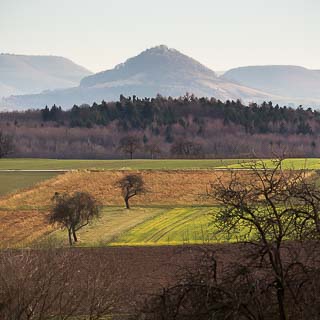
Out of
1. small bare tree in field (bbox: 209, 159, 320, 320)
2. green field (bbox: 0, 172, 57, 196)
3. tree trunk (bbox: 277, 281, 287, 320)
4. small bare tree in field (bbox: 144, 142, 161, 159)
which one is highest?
small bare tree in field (bbox: 209, 159, 320, 320)

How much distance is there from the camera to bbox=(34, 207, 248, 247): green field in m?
41.4

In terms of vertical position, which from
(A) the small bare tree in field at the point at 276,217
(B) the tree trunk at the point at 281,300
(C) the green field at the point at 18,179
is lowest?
(C) the green field at the point at 18,179

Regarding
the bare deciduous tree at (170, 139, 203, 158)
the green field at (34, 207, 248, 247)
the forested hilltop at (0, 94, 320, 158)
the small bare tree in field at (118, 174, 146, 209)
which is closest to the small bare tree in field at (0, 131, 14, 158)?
the forested hilltop at (0, 94, 320, 158)

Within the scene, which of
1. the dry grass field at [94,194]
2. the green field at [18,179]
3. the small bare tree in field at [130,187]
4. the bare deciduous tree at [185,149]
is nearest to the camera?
the dry grass field at [94,194]

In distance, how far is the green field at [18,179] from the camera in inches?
2569

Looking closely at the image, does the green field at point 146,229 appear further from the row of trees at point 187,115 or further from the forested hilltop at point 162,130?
the row of trees at point 187,115

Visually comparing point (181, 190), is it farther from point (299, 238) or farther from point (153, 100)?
point (153, 100)

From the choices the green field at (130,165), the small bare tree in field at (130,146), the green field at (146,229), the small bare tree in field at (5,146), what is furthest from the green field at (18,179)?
the small bare tree in field at (5,146)

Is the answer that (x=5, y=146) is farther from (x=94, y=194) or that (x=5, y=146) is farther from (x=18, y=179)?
(x=94, y=194)

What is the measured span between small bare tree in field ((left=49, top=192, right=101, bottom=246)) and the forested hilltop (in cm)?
7581

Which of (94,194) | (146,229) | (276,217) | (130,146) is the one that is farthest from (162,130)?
(276,217)

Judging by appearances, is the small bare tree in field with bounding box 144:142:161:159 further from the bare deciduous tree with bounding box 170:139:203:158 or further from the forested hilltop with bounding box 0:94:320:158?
the bare deciduous tree with bounding box 170:139:203:158

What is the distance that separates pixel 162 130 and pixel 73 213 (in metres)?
102

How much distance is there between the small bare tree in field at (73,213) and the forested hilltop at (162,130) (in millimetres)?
75814
